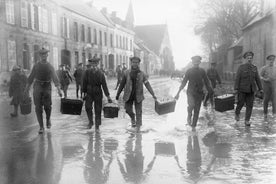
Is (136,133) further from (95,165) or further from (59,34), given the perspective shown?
(59,34)

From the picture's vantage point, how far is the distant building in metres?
98.4

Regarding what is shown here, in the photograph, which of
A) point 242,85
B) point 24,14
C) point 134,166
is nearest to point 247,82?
point 242,85

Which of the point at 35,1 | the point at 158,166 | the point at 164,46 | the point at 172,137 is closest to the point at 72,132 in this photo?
the point at 172,137

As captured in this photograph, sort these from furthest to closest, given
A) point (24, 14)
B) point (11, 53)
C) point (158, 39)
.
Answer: point (158, 39), point (24, 14), point (11, 53)

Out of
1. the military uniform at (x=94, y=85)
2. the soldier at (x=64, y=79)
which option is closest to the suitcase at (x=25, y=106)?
the military uniform at (x=94, y=85)

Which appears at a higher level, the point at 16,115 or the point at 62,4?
the point at 62,4

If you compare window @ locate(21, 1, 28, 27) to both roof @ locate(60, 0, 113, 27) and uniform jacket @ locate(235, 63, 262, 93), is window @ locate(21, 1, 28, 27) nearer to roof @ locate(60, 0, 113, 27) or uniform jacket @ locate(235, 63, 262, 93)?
roof @ locate(60, 0, 113, 27)

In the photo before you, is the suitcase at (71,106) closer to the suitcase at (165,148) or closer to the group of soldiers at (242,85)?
the group of soldiers at (242,85)

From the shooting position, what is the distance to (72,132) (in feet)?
26.7

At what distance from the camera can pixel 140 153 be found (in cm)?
613

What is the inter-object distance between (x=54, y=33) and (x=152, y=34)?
68.5 meters

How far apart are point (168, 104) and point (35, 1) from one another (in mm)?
25026

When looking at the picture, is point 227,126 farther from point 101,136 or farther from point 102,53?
point 102,53

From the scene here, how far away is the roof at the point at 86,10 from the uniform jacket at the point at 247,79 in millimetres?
31337
